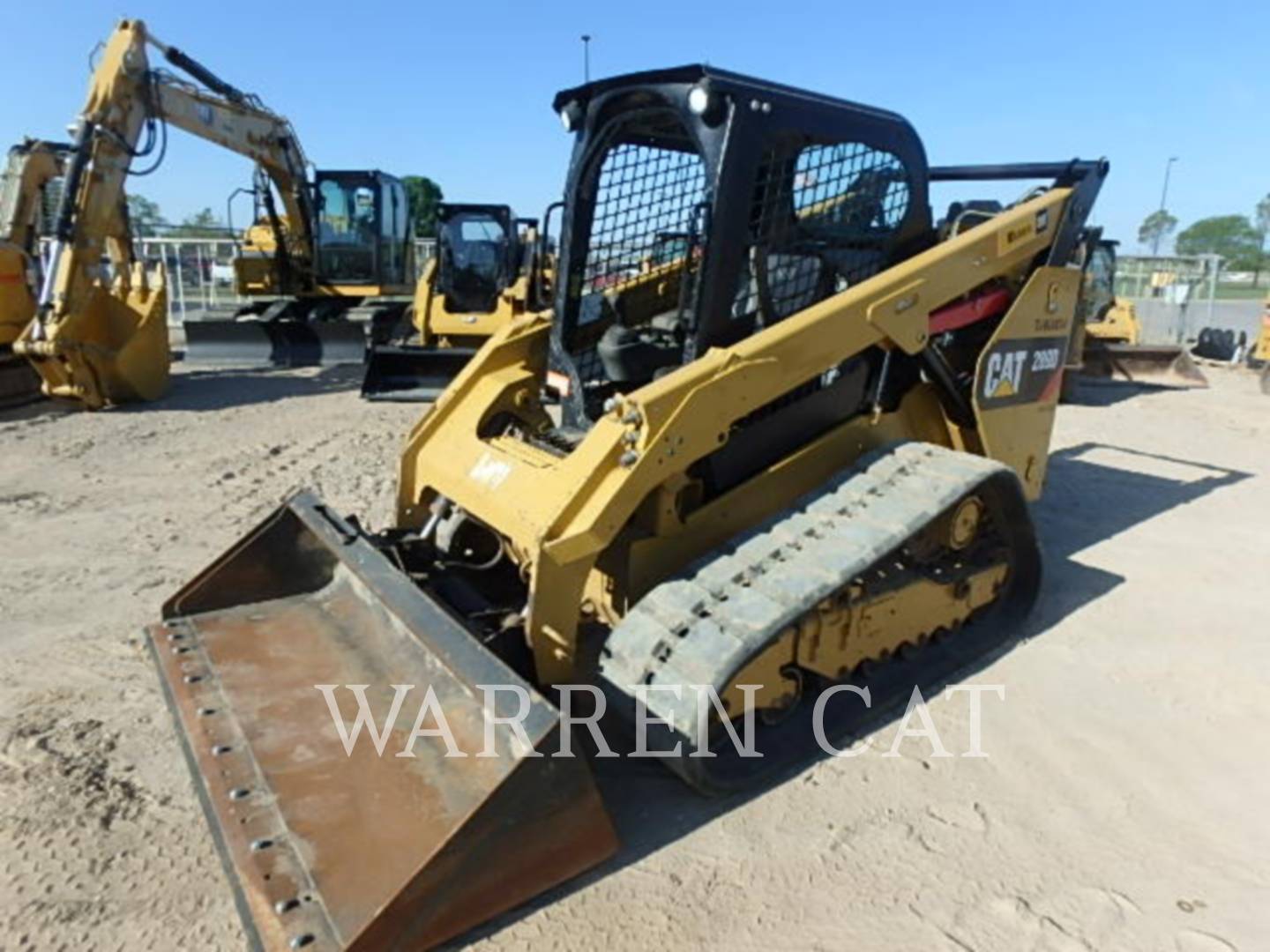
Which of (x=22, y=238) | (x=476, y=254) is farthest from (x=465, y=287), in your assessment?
(x=22, y=238)

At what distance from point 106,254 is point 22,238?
137 centimetres

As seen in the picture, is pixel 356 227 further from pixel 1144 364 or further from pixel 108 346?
pixel 1144 364

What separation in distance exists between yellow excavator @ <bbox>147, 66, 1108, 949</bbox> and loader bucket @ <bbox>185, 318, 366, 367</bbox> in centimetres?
979

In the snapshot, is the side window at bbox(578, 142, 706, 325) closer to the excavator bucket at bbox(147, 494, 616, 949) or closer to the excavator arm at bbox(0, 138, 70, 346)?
the excavator bucket at bbox(147, 494, 616, 949)

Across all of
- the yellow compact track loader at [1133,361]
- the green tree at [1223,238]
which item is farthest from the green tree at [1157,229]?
the yellow compact track loader at [1133,361]

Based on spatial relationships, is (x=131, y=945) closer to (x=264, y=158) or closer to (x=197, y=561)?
(x=197, y=561)

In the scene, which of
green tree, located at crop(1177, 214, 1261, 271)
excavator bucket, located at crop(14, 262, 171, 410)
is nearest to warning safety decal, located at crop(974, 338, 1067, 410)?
excavator bucket, located at crop(14, 262, 171, 410)

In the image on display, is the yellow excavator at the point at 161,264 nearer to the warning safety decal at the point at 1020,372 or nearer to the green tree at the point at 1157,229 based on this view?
the warning safety decal at the point at 1020,372

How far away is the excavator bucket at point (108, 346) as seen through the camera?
932cm

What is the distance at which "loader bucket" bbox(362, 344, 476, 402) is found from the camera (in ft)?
33.7

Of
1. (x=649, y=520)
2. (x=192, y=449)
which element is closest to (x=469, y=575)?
Result: (x=649, y=520)

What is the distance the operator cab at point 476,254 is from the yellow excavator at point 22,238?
4413 mm

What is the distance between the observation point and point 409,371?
1052 cm

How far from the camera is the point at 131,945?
225 centimetres
